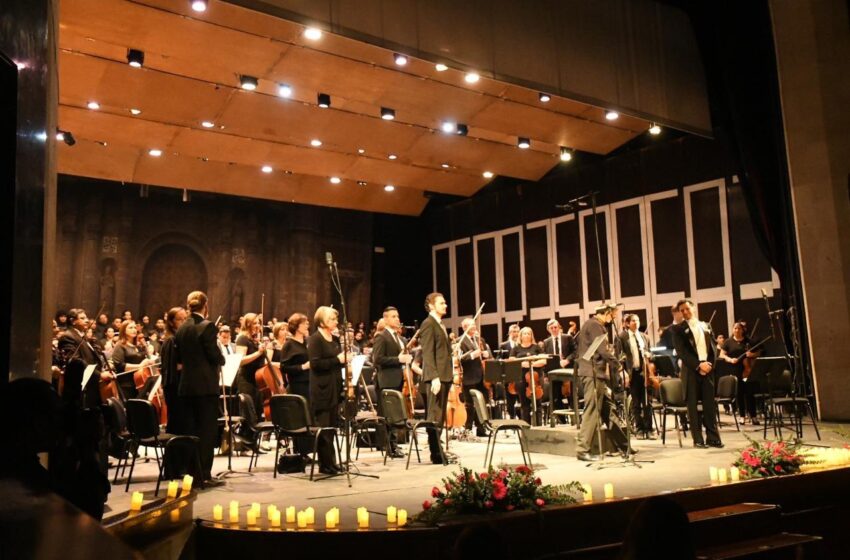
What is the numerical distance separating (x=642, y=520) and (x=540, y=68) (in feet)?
24.9

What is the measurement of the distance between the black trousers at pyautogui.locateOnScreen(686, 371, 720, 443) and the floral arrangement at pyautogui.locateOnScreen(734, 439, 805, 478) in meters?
2.11

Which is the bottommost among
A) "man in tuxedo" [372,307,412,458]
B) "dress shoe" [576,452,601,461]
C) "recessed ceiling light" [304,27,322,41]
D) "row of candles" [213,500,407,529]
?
"dress shoe" [576,452,601,461]

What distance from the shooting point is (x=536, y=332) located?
15508mm

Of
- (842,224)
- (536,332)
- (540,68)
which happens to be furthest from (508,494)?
(536,332)

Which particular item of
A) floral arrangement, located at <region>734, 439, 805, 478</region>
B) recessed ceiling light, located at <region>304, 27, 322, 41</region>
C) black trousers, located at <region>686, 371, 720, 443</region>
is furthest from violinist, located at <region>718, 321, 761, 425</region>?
recessed ceiling light, located at <region>304, 27, 322, 41</region>

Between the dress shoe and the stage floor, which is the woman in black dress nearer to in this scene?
the stage floor

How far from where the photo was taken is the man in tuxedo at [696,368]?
24.1ft

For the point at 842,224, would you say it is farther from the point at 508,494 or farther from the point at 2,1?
the point at 2,1

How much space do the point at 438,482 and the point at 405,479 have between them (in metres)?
0.38

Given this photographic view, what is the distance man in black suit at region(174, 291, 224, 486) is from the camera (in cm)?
551

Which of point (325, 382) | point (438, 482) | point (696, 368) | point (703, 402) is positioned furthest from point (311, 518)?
point (703, 402)

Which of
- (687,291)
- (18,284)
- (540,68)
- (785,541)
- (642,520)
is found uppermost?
(540,68)

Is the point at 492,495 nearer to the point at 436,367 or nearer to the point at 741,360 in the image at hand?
the point at 436,367

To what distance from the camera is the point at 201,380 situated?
5516 mm
